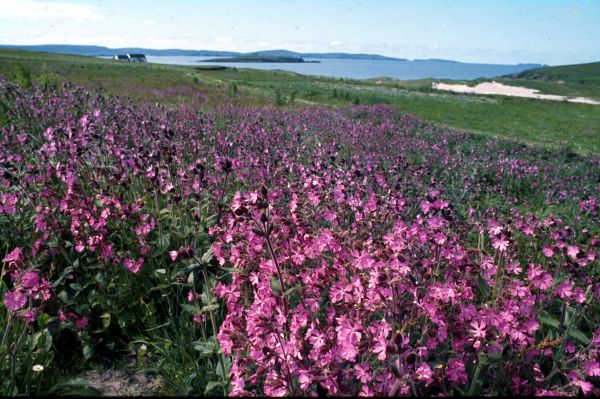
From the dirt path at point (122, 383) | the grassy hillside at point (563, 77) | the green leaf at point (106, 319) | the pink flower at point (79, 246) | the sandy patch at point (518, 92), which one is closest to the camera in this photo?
the dirt path at point (122, 383)

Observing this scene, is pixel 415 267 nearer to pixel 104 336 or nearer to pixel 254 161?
pixel 104 336

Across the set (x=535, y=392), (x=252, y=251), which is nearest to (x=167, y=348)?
(x=252, y=251)

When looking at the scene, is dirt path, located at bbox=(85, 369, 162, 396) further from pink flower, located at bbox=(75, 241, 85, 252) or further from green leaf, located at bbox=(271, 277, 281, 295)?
green leaf, located at bbox=(271, 277, 281, 295)

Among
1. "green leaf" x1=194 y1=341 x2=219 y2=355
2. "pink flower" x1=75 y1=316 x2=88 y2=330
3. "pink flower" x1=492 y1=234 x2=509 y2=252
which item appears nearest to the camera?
"pink flower" x1=492 y1=234 x2=509 y2=252

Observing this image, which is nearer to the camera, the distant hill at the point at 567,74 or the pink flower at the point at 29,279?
the pink flower at the point at 29,279

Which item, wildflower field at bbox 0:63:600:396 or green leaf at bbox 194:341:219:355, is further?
green leaf at bbox 194:341:219:355

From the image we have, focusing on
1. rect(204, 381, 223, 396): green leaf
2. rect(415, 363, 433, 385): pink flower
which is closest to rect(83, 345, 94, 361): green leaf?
rect(204, 381, 223, 396): green leaf

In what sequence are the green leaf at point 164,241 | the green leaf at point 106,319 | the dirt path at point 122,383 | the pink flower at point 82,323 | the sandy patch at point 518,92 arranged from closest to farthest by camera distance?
the dirt path at point 122,383 → the pink flower at point 82,323 → the green leaf at point 106,319 → the green leaf at point 164,241 → the sandy patch at point 518,92

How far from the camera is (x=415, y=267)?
2.60m

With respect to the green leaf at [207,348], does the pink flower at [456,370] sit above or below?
above

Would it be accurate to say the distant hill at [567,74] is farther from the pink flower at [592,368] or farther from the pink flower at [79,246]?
the pink flower at [79,246]

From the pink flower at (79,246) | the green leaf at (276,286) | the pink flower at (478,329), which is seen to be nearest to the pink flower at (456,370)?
the pink flower at (478,329)

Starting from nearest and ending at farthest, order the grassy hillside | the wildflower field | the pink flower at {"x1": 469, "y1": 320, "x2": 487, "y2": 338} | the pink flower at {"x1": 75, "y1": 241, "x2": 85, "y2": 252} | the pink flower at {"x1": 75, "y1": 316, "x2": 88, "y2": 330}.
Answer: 1. the pink flower at {"x1": 469, "y1": 320, "x2": 487, "y2": 338}
2. the wildflower field
3. the pink flower at {"x1": 75, "y1": 316, "x2": 88, "y2": 330}
4. the pink flower at {"x1": 75, "y1": 241, "x2": 85, "y2": 252}
5. the grassy hillside

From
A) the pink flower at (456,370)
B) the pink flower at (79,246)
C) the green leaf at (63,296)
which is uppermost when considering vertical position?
the pink flower at (79,246)
